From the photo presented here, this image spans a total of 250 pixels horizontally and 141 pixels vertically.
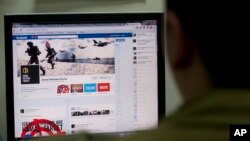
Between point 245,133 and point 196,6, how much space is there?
173 mm

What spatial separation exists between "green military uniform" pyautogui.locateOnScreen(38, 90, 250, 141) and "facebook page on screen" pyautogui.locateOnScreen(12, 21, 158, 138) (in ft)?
2.34

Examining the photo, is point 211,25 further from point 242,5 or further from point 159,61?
point 159,61

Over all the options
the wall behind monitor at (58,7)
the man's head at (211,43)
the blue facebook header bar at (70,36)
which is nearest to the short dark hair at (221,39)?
the man's head at (211,43)

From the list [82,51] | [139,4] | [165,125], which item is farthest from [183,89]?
[139,4]

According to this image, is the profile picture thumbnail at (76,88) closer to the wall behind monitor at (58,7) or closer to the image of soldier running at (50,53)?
the image of soldier running at (50,53)

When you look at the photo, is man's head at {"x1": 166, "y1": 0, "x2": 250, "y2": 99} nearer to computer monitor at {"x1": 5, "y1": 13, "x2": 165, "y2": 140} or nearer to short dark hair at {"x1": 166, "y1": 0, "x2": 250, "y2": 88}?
short dark hair at {"x1": 166, "y1": 0, "x2": 250, "y2": 88}

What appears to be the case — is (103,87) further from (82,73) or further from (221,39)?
(221,39)

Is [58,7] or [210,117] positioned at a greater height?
[58,7]

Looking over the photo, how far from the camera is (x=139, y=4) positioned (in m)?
1.41

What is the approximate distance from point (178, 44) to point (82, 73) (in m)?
0.70

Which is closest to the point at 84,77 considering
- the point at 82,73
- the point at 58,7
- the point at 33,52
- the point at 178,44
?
the point at 82,73

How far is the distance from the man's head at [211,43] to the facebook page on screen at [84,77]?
698mm

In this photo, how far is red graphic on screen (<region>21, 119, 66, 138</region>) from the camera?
116 cm

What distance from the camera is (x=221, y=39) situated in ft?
1.56
